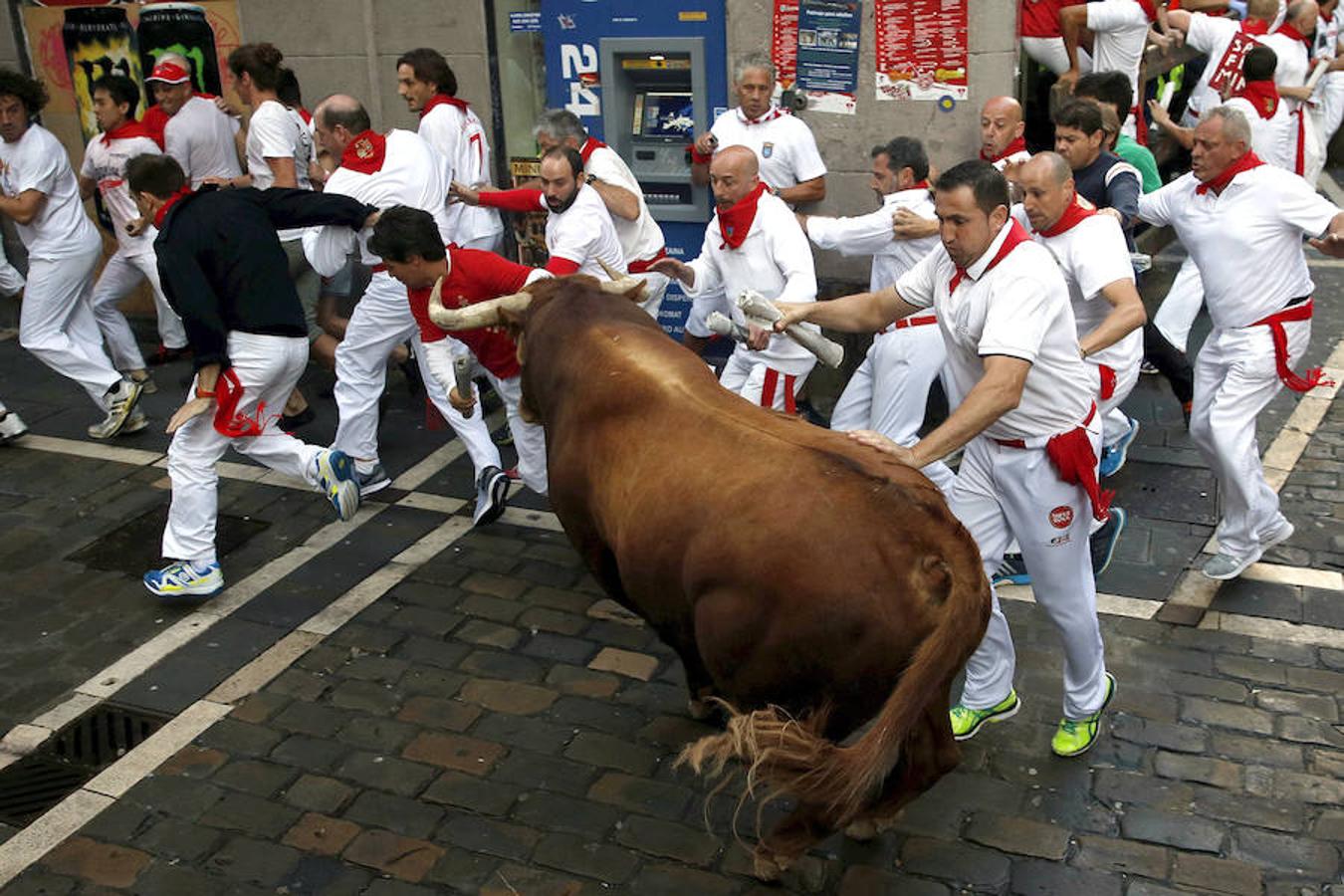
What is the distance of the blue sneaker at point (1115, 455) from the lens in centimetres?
758

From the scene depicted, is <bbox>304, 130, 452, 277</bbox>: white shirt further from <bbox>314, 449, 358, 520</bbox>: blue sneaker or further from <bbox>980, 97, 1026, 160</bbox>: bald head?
<bbox>980, 97, 1026, 160</bbox>: bald head

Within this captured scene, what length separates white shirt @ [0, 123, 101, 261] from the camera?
28.9 feet

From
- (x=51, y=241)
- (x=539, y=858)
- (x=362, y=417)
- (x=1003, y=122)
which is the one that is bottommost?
(x=539, y=858)

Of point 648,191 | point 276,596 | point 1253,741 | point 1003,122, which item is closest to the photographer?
point 1253,741

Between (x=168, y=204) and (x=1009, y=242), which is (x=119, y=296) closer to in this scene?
(x=168, y=204)

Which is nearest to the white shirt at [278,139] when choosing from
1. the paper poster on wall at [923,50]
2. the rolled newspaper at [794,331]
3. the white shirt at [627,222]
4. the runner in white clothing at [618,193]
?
the runner in white clothing at [618,193]

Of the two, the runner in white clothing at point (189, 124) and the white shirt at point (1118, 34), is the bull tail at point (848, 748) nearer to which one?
the white shirt at point (1118, 34)

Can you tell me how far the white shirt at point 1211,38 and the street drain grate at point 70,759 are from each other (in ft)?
29.0

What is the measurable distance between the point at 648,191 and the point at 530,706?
15.9 feet

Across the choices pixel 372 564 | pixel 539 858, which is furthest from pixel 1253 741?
pixel 372 564

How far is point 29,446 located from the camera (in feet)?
29.1

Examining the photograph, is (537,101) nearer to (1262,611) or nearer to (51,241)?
(51,241)

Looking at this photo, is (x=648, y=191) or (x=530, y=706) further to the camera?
(x=648, y=191)

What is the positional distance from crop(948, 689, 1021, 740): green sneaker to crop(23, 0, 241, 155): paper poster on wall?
818cm
